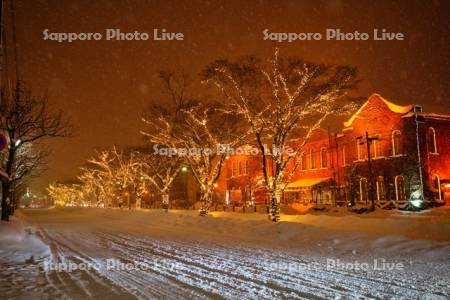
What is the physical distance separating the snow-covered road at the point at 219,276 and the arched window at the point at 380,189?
89.2 feet

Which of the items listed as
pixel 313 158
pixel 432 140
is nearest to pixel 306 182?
pixel 313 158

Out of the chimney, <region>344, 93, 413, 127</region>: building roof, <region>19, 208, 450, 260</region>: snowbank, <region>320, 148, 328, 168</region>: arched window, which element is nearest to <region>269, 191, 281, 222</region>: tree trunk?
<region>19, 208, 450, 260</region>: snowbank

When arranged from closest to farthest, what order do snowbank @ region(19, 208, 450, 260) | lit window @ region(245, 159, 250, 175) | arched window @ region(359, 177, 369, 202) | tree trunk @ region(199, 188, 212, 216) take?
1. snowbank @ region(19, 208, 450, 260)
2. tree trunk @ region(199, 188, 212, 216)
3. arched window @ region(359, 177, 369, 202)
4. lit window @ region(245, 159, 250, 175)

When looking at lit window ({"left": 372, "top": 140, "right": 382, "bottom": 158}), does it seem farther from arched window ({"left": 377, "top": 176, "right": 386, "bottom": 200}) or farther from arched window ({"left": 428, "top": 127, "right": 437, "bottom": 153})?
arched window ({"left": 428, "top": 127, "right": 437, "bottom": 153})

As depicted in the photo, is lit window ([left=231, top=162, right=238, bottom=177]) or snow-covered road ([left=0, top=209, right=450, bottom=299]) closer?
snow-covered road ([left=0, top=209, right=450, bottom=299])

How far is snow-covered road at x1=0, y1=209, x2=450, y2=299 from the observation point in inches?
282

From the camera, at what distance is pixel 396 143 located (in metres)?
36.1

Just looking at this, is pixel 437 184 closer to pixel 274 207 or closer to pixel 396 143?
pixel 396 143

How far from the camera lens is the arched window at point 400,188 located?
3516 centimetres

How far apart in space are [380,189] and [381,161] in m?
2.61

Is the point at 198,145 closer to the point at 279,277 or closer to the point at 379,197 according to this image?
the point at 379,197

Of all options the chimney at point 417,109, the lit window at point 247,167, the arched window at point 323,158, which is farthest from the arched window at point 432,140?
the lit window at point 247,167

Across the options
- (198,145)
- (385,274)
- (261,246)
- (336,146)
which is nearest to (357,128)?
(336,146)

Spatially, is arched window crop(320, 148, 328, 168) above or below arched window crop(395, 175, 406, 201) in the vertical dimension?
above
